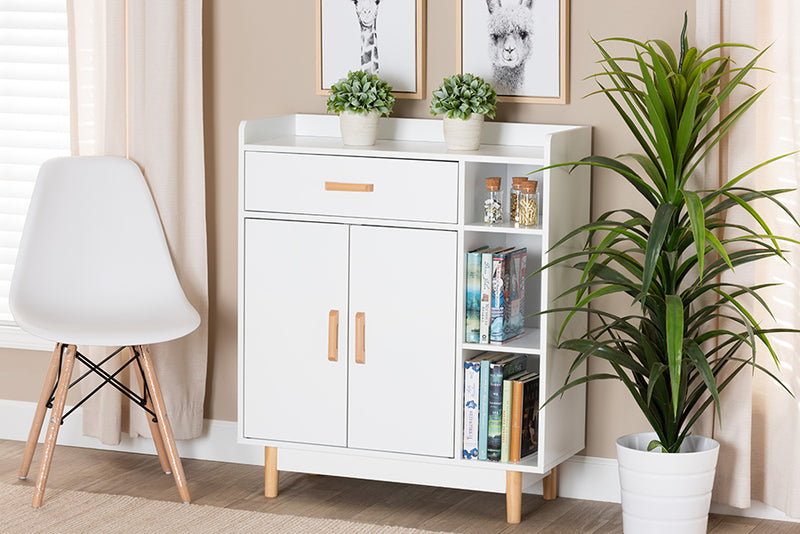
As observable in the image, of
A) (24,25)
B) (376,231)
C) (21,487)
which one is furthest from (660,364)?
(24,25)

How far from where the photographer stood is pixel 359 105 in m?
3.26

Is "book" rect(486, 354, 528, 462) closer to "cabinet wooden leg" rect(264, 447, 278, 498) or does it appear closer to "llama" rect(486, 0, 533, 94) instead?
"cabinet wooden leg" rect(264, 447, 278, 498)

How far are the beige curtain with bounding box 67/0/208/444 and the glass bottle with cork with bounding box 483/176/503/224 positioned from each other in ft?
3.19

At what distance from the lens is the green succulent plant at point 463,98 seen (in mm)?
3150

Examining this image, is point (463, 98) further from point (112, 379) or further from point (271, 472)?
point (112, 379)

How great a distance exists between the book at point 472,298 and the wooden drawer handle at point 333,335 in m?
0.36

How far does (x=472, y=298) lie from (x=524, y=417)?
1.18ft

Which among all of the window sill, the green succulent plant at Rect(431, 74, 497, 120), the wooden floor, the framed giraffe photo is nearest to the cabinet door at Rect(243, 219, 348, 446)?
the wooden floor

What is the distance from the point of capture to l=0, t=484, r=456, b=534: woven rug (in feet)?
10.2

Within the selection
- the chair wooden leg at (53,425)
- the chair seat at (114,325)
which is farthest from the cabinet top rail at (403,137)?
the chair wooden leg at (53,425)

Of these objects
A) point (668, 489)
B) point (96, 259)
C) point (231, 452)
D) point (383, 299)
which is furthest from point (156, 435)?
point (668, 489)

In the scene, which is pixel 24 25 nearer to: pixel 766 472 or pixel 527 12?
pixel 527 12

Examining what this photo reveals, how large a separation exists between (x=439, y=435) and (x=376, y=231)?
1.91ft

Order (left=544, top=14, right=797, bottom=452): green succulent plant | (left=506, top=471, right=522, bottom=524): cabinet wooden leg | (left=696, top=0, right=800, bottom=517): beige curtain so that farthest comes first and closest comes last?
(left=506, top=471, right=522, bottom=524): cabinet wooden leg
(left=696, top=0, right=800, bottom=517): beige curtain
(left=544, top=14, right=797, bottom=452): green succulent plant
